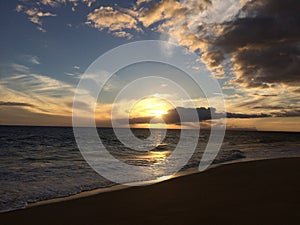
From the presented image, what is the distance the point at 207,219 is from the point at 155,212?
4.82 ft

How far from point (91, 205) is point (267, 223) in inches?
194

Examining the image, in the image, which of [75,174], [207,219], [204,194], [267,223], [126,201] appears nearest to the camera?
[267,223]

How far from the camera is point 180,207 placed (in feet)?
24.1

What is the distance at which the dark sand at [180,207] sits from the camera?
6289 mm

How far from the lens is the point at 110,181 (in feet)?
37.9

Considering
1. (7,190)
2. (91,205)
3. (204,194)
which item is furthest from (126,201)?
(7,190)

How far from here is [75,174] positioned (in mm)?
12992

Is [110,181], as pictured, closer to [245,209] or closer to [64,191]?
[64,191]

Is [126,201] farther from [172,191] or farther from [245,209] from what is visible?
[245,209]

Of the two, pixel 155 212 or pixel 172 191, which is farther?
pixel 172 191

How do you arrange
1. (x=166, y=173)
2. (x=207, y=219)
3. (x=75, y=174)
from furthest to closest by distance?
(x=166, y=173)
(x=75, y=174)
(x=207, y=219)

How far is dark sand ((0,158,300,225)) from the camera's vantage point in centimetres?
629

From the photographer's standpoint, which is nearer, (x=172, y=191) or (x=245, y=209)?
(x=245, y=209)

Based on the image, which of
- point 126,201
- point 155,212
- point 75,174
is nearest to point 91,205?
point 126,201
